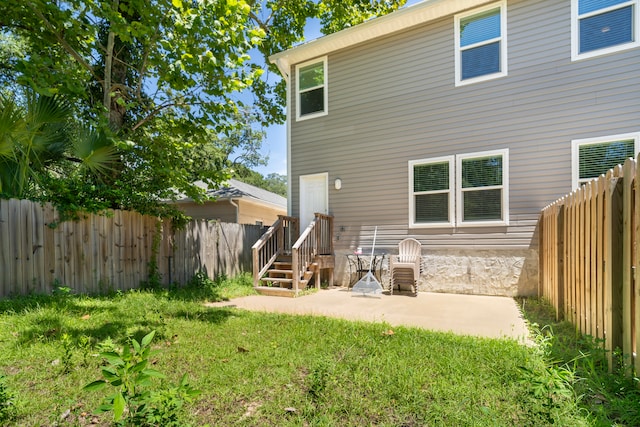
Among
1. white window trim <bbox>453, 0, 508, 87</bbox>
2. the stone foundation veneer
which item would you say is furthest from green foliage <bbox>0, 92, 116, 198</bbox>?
white window trim <bbox>453, 0, 508, 87</bbox>

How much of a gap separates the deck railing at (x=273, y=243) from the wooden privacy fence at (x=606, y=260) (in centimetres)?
529

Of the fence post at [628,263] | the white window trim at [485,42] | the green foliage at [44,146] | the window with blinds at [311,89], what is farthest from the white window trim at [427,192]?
the green foliage at [44,146]

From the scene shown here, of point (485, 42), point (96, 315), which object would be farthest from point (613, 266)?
point (485, 42)

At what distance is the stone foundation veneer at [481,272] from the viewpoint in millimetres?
6109

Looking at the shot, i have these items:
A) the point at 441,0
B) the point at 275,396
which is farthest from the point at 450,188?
the point at 275,396

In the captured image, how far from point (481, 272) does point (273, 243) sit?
4557 mm

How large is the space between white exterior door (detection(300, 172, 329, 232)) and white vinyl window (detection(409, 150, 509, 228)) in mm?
2181

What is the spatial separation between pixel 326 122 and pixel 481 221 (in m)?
4.32

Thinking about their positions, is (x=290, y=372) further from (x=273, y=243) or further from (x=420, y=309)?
(x=273, y=243)

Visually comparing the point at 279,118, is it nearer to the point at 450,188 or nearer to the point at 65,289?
the point at 450,188

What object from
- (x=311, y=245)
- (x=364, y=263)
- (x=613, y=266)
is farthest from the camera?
(x=364, y=263)

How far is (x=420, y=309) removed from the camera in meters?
5.10

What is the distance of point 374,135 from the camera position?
24.8 ft

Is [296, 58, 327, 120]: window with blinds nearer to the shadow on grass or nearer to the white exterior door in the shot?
the white exterior door
